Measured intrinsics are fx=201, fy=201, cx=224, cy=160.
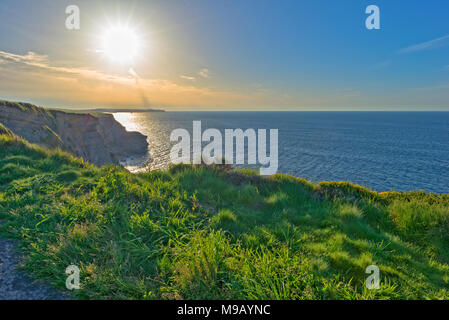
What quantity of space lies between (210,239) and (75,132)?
164ft

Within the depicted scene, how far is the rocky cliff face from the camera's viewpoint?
79.5 ft

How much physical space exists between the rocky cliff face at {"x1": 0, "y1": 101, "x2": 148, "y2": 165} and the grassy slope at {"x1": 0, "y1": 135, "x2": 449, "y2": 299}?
23893mm

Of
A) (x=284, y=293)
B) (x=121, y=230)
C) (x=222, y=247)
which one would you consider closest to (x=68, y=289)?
(x=121, y=230)

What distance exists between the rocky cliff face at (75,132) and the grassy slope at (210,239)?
23.9 meters

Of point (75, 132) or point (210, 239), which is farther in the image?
point (75, 132)

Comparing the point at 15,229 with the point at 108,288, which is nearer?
the point at 108,288

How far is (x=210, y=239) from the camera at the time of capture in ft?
12.2

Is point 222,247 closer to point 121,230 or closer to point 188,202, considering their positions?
point 121,230

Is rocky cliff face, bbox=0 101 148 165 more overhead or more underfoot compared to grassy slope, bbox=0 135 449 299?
more overhead

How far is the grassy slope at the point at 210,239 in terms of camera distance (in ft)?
9.21

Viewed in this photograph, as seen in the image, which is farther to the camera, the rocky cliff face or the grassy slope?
the rocky cliff face

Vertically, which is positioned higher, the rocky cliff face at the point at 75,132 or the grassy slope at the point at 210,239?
the rocky cliff face at the point at 75,132

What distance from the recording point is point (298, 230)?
4.68 meters
